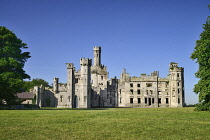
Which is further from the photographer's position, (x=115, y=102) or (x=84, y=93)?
(x=115, y=102)

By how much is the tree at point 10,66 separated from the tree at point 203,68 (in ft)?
70.4

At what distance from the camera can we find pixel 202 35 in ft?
111

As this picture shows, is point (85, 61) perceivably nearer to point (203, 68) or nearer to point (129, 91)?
point (129, 91)

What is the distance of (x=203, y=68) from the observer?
106 ft

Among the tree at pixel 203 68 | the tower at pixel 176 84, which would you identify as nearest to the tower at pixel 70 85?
the tower at pixel 176 84

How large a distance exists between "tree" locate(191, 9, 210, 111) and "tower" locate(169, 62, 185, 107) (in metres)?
31.1

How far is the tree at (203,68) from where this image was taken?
102 ft

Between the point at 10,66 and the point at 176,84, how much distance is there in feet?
132

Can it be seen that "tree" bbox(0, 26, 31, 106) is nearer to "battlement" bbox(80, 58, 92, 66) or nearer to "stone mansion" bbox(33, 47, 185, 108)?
"battlement" bbox(80, 58, 92, 66)

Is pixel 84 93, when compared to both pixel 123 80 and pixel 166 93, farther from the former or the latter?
pixel 166 93

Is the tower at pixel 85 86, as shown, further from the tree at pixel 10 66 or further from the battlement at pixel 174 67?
the battlement at pixel 174 67

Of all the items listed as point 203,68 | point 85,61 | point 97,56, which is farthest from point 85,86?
point 203,68

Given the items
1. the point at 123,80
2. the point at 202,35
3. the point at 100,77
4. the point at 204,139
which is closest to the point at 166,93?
the point at 123,80

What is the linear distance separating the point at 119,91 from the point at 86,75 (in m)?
14.5
